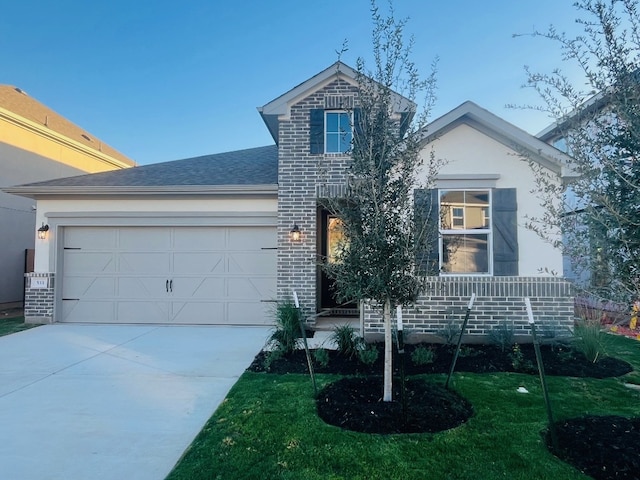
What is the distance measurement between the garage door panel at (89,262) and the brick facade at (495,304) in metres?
6.68

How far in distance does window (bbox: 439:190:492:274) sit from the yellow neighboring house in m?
13.1

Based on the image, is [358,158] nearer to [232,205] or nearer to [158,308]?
[232,205]

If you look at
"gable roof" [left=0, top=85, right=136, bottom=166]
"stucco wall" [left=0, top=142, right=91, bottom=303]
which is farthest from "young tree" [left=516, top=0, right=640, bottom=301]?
"gable roof" [left=0, top=85, right=136, bottom=166]

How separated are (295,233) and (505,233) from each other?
13.8 feet

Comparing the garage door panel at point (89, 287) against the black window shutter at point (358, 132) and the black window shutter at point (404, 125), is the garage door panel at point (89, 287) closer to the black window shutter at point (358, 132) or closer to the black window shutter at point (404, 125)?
the black window shutter at point (358, 132)

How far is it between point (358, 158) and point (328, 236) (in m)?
5.79

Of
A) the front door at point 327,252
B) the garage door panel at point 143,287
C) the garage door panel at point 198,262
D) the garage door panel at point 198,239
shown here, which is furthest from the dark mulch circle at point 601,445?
the garage door panel at point 143,287

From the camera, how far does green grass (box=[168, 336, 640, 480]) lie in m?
2.93

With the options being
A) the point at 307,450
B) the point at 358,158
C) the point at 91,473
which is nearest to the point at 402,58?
the point at 358,158

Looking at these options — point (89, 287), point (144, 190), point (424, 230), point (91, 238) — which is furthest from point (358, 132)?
point (89, 287)

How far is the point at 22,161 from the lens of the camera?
12508mm

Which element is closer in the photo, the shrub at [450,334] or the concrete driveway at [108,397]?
the concrete driveway at [108,397]

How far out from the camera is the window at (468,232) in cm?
709

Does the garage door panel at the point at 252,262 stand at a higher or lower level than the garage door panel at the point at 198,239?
lower
